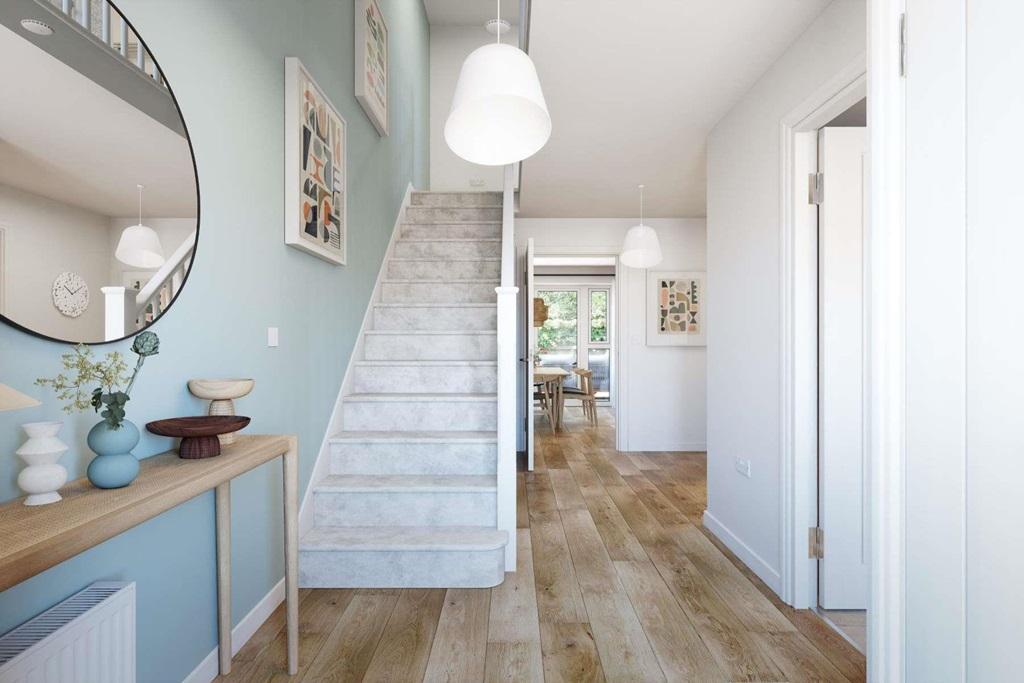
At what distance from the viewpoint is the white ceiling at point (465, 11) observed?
5.88 m

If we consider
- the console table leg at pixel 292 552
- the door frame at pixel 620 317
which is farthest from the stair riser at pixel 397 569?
the door frame at pixel 620 317

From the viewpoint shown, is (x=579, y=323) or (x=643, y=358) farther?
(x=579, y=323)

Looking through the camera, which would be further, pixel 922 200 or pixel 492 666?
pixel 492 666

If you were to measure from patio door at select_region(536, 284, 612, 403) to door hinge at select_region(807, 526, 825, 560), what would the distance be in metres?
7.69

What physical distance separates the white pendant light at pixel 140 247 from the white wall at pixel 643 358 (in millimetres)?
4366

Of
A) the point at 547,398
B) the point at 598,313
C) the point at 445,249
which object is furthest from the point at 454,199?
the point at 598,313

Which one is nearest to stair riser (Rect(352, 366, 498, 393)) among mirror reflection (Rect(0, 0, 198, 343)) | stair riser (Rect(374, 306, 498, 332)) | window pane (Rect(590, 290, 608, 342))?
stair riser (Rect(374, 306, 498, 332))

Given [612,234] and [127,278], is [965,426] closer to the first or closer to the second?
[127,278]

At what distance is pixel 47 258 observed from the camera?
1126 mm

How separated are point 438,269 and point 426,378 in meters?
1.10

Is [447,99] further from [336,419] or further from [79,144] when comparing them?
[79,144]

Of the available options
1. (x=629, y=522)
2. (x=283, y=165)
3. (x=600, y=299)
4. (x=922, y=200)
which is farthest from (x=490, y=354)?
(x=600, y=299)

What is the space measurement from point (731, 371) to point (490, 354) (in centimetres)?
146

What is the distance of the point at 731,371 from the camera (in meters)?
3.02
